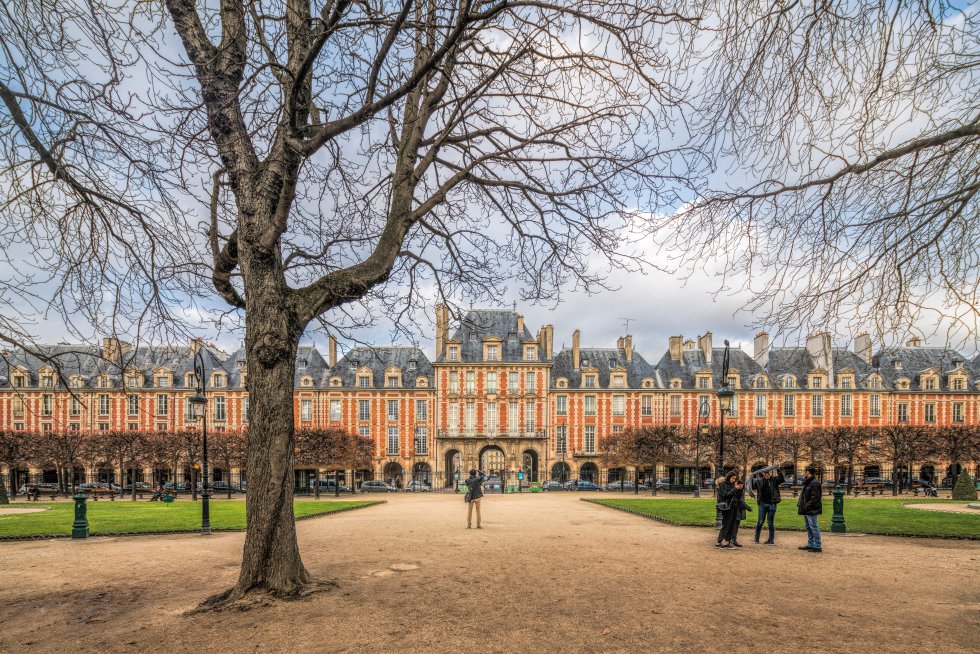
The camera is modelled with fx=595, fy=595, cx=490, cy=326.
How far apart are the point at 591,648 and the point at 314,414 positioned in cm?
4066

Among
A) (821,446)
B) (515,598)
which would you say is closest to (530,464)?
(821,446)

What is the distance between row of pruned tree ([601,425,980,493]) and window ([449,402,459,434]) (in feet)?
39.6

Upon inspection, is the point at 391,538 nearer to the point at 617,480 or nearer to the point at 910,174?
the point at 910,174

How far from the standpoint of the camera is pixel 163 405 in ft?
141

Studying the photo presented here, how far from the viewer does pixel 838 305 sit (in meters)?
5.14

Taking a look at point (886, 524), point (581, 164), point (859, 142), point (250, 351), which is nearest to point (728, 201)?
point (859, 142)

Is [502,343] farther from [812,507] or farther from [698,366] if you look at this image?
[812,507]

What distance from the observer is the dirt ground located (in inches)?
207

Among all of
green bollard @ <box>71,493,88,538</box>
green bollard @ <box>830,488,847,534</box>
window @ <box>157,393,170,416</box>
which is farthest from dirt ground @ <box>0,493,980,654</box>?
window @ <box>157,393,170,416</box>

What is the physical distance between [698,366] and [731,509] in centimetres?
3552

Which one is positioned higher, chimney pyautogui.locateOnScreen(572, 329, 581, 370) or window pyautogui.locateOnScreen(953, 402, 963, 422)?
chimney pyautogui.locateOnScreen(572, 329, 581, 370)

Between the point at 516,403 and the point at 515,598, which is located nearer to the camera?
the point at 515,598

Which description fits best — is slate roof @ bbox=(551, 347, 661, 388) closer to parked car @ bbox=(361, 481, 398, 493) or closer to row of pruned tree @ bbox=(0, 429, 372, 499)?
parked car @ bbox=(361, 481, 398, 493)

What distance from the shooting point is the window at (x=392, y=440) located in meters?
43.0
